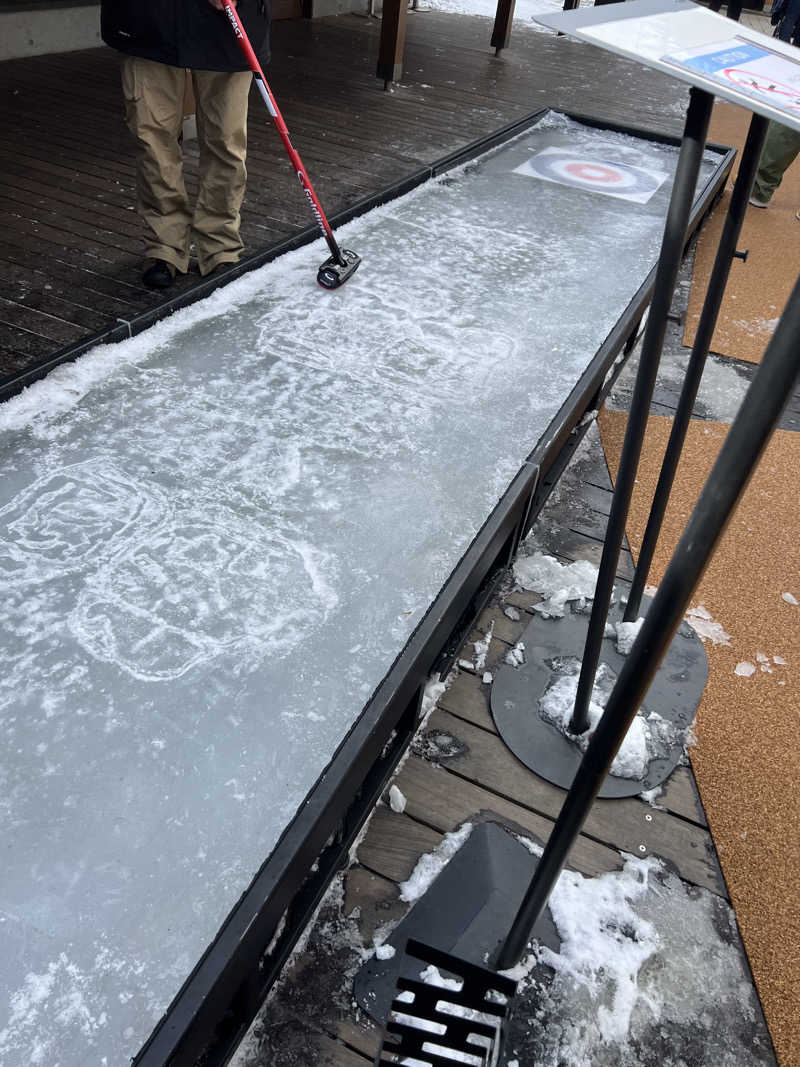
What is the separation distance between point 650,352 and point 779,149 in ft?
12.8

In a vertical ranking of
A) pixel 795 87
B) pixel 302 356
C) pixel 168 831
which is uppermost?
pixel 795 87

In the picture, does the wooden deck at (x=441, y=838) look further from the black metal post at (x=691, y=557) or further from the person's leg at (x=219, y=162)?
the person's leg at (x=219, y=162)

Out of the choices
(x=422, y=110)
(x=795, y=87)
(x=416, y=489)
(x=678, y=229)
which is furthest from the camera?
(x=422, y=110)

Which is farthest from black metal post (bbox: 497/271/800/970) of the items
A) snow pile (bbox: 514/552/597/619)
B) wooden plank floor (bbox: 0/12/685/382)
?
wooden plank floor (bbox: 0/12/685/382)

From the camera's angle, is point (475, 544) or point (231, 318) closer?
point (475, 544)

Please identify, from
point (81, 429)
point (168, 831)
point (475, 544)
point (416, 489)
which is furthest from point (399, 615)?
point (81, 429)

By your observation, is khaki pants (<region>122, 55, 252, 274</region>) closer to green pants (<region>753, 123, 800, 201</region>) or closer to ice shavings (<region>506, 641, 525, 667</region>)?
ice shavings (<region>506, 641, 525, 667</region>)

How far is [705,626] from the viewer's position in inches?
69.2

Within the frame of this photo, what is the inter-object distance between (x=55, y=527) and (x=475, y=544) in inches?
32.6

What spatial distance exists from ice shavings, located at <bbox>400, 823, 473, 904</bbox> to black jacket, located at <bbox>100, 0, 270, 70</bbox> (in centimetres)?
212

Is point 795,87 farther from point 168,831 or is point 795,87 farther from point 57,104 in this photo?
point 57,104

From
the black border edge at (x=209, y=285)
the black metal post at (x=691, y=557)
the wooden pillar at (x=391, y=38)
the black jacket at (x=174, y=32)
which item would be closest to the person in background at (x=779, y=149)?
the black border edge at (x=209, y=285)

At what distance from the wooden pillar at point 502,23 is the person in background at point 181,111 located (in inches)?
197

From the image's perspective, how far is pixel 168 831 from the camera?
1.06 meters
